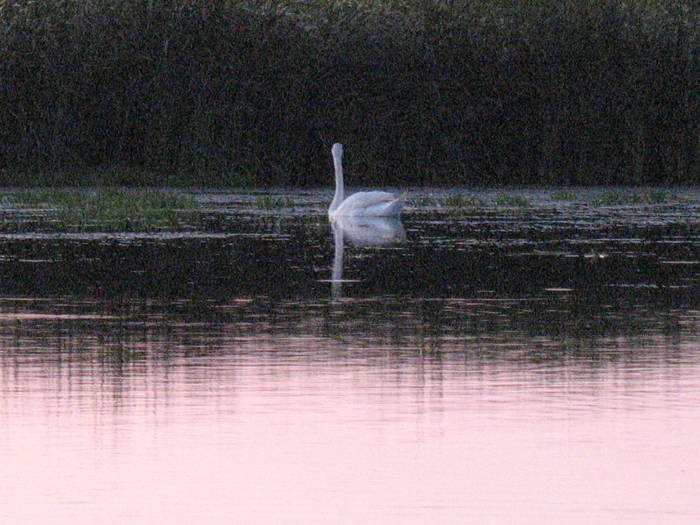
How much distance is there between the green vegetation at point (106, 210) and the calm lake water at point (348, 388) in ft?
15.2

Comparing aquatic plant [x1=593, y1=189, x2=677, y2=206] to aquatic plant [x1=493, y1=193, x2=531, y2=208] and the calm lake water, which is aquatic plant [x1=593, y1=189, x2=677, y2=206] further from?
the calm lake water

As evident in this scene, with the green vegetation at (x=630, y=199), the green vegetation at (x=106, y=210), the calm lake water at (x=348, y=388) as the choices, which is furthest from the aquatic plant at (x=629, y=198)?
the calm lake water at (x=348, y=388)

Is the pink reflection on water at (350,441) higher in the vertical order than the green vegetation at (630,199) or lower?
lower

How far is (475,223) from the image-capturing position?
24.4 meters

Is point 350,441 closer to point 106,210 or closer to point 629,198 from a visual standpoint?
point 106,210

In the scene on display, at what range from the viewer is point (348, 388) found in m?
9.32

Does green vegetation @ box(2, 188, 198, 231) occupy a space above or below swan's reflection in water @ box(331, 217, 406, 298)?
above

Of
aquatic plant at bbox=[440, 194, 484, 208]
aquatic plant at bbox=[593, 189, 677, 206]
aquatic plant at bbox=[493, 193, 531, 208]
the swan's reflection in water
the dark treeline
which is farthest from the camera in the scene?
the dark treeline

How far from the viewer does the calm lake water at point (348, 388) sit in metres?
6.91

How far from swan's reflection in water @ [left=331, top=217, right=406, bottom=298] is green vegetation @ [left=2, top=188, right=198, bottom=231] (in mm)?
1910

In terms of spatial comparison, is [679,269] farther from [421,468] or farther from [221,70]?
[221,70]

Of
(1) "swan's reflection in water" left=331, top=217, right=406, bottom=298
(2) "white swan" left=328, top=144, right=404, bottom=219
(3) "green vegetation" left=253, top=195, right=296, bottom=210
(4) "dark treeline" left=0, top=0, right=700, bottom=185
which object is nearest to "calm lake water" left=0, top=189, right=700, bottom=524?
(1) "swan's reflection in water" left=331, top=217, right=406, bottom=298

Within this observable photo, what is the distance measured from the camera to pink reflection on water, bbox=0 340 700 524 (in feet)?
22.1

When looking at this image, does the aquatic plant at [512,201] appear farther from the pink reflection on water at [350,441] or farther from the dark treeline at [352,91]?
the pink reflection on water at [350,441]
